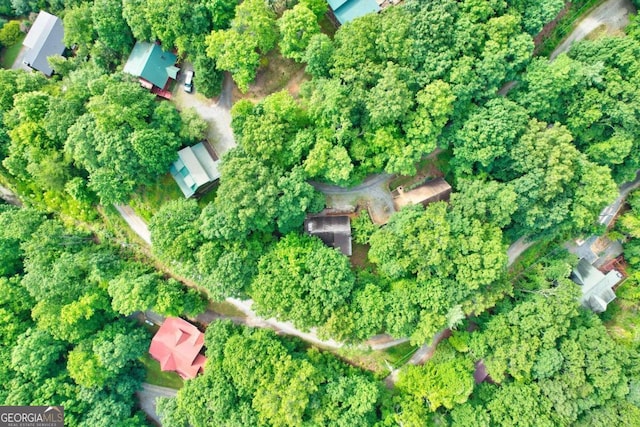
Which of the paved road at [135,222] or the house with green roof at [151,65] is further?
the paved road at [135,222]

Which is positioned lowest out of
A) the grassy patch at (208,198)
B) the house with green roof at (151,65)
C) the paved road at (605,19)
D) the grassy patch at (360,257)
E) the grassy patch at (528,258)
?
the grassy patch at (528,258)

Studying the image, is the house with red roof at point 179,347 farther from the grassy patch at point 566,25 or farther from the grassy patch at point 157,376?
the grassy patch at point 566,25

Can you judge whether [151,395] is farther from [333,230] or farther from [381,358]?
[333,230]

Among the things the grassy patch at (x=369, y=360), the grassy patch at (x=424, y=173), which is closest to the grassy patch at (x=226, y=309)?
the grassy patch at (x=369, y=360)

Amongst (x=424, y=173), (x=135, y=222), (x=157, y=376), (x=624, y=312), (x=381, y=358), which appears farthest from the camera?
(x=157, y=376)

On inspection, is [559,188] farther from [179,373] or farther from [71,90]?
[71,90]

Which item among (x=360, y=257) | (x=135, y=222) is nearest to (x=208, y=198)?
(x=135, y=222)

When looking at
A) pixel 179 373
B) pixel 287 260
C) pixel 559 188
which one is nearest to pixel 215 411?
pixel 179 373
